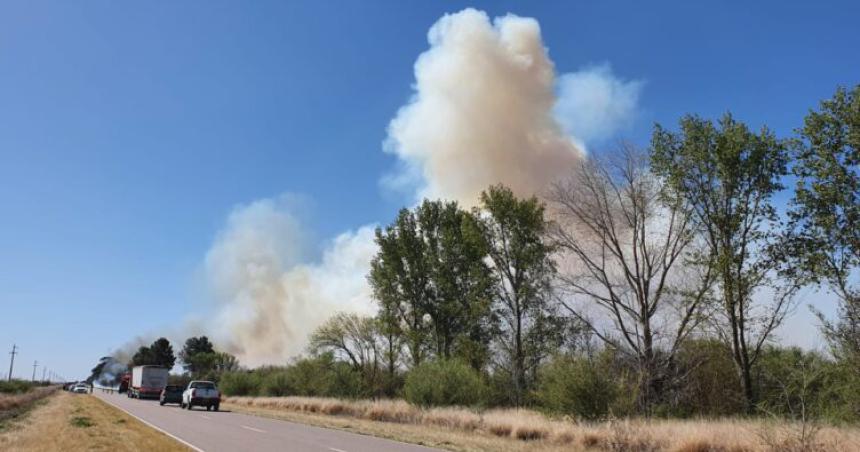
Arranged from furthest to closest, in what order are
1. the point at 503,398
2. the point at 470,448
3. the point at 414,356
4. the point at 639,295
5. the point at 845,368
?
the point at 414,356 → the point at 503,398 → the point at 639,295 → the point at 845,368 → the point at 470,448

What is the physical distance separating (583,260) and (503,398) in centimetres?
1099

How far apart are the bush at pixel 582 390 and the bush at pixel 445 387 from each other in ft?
32.8

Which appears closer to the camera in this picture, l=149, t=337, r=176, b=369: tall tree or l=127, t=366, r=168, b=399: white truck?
l=127, t=366, r=168, b=399: white truck

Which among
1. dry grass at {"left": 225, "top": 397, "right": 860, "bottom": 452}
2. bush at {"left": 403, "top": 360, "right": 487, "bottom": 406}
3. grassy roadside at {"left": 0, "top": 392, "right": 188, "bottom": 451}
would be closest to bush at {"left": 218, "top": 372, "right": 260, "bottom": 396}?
bush at {"left": 403, "top": 360, "right": 487, "bottom": 406}

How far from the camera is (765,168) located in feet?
81.7

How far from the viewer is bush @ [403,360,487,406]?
2966 centimetres

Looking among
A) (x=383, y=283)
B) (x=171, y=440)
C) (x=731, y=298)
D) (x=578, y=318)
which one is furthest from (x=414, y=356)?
(x=171, y=440)

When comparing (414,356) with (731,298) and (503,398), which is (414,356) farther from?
(731,298)

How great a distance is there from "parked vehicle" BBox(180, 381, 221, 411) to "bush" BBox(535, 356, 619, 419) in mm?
23915

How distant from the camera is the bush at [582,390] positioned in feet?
63.5

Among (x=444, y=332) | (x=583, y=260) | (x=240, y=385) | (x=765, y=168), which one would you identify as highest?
(x=765, y=168)

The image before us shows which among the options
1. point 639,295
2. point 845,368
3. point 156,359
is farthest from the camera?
point 156,359

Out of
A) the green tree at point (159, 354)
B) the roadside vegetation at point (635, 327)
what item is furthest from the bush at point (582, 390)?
the green tree at point (159, 354)

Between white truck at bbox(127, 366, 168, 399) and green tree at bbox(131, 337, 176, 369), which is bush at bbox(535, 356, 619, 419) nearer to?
white truck at bbox(127, 366, 168, 399)
